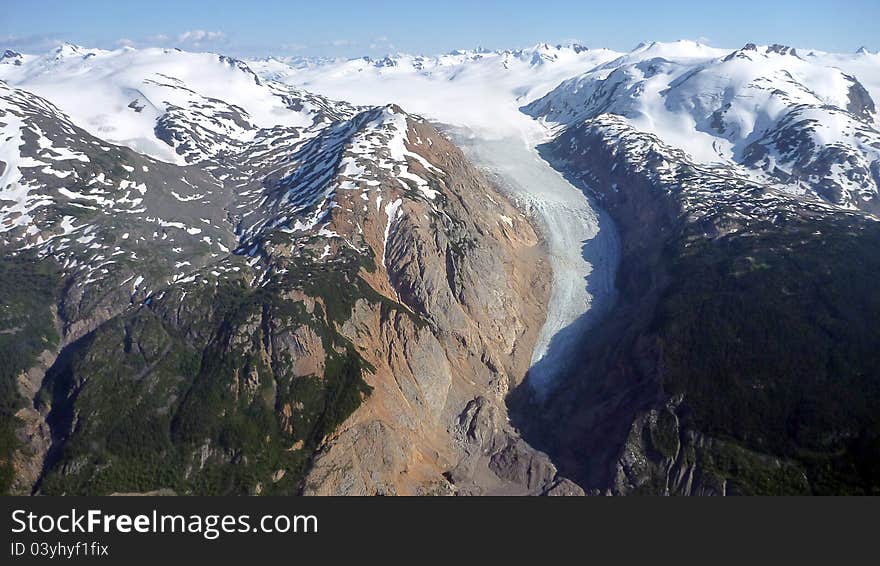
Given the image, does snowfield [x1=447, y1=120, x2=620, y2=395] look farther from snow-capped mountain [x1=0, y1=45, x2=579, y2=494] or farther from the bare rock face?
snow-capped mountain [x1=0, y1=45, x2=579, y2=494]

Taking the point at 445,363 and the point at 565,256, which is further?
the point at 565,256

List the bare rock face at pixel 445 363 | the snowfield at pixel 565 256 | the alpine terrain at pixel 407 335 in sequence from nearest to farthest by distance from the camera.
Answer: the alpine terrain at pixel 407 335 → the bare rock face at pixel 445 363 → the snowfield at pixel 565 256

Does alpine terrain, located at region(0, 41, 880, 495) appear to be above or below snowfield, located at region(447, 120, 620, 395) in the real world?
above

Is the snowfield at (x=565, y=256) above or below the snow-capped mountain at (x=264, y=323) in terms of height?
below

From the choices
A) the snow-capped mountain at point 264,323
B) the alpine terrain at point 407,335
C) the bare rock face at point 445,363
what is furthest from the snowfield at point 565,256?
the snow-capped mountain at point 264,323

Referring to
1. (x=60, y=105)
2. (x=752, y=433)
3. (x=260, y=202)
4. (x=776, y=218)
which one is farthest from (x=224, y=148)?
(x=752, y=433)

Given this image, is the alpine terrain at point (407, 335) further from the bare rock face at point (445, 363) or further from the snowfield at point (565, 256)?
the snowfield at point (565, 256)

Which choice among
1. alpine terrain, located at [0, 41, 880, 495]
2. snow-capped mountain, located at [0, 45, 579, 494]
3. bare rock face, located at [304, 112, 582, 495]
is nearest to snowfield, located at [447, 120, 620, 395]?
alpine terrain, located at [0, 41, 880, 495]

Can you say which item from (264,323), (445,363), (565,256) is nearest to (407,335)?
(445,363)

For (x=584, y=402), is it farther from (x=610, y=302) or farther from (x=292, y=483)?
(x=292, y=483)

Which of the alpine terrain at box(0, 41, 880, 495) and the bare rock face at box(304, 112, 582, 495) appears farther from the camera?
the bare rock face at box(304, 112, 582, 495)

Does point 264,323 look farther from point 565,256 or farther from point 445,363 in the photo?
point 565,256
